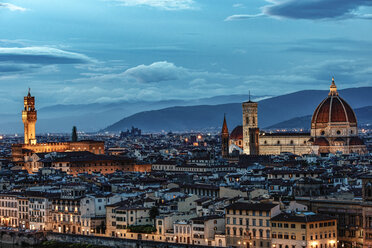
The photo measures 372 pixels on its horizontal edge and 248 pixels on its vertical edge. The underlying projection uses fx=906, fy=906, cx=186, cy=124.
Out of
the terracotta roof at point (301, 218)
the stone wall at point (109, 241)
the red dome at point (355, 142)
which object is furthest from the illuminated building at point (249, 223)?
the red dome at point (355, 142)

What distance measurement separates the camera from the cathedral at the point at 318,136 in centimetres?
14575

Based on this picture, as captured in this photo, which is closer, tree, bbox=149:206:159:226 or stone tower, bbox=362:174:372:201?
stone tower, bbox=362:174:372:201

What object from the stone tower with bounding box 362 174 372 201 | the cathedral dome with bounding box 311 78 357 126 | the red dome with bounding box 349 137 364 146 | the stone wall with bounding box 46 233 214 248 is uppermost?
the cathedral dome with bounding box 311 78 357 126

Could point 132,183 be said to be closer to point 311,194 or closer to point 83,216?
point 83,216

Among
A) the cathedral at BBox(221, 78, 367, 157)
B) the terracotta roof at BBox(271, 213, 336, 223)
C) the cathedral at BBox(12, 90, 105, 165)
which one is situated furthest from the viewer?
the cathedral at BBox(12, 90, 105, 165)

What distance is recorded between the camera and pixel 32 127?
524 ft

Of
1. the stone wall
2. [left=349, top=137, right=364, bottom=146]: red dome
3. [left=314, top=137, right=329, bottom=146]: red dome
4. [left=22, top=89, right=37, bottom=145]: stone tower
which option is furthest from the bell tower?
the stone wall

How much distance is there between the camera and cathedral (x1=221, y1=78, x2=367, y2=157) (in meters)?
146

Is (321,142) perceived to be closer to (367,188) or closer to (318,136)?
(318,136)

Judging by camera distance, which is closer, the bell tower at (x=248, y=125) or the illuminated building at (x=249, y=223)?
the illuminated building at (x=249, y=223)

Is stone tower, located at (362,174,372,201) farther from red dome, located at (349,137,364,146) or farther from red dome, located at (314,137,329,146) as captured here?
red dome, located at (349,137,364,146)

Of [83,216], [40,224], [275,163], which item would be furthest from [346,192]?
[275,163]

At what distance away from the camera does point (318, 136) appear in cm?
15000

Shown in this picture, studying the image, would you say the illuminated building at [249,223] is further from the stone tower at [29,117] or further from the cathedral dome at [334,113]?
the stone tower at [29,117]
